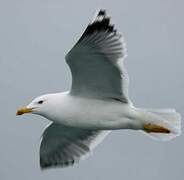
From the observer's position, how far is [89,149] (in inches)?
321

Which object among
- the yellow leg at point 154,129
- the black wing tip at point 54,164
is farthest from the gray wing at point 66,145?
the yellow leg at point 154,129

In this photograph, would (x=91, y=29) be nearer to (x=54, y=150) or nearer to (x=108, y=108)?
(x=108, y=108)

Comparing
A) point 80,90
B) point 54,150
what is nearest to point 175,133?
point 80,90

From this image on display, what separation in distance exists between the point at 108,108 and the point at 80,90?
0.28 metres

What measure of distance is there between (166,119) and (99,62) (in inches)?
31.2

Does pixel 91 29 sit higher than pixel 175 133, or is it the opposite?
pixel 91 29

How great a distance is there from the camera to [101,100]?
7238 mm

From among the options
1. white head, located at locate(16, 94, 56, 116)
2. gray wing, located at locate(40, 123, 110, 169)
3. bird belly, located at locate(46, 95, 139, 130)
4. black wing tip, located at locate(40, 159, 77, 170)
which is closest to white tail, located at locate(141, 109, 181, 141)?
bird belly, located at locate(46, 95, 139, 130)

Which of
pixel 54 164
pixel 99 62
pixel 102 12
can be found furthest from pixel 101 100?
pixel 54 164

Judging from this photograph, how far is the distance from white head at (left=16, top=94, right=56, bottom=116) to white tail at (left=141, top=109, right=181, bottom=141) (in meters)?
0.80

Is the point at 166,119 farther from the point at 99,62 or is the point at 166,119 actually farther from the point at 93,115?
the point at 99,62

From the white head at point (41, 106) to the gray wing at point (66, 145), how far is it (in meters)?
0.69

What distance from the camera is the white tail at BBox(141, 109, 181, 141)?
23.2 feet

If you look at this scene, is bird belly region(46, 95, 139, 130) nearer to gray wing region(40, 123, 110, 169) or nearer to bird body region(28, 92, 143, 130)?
bird body region(28, 92, 143, 130)
